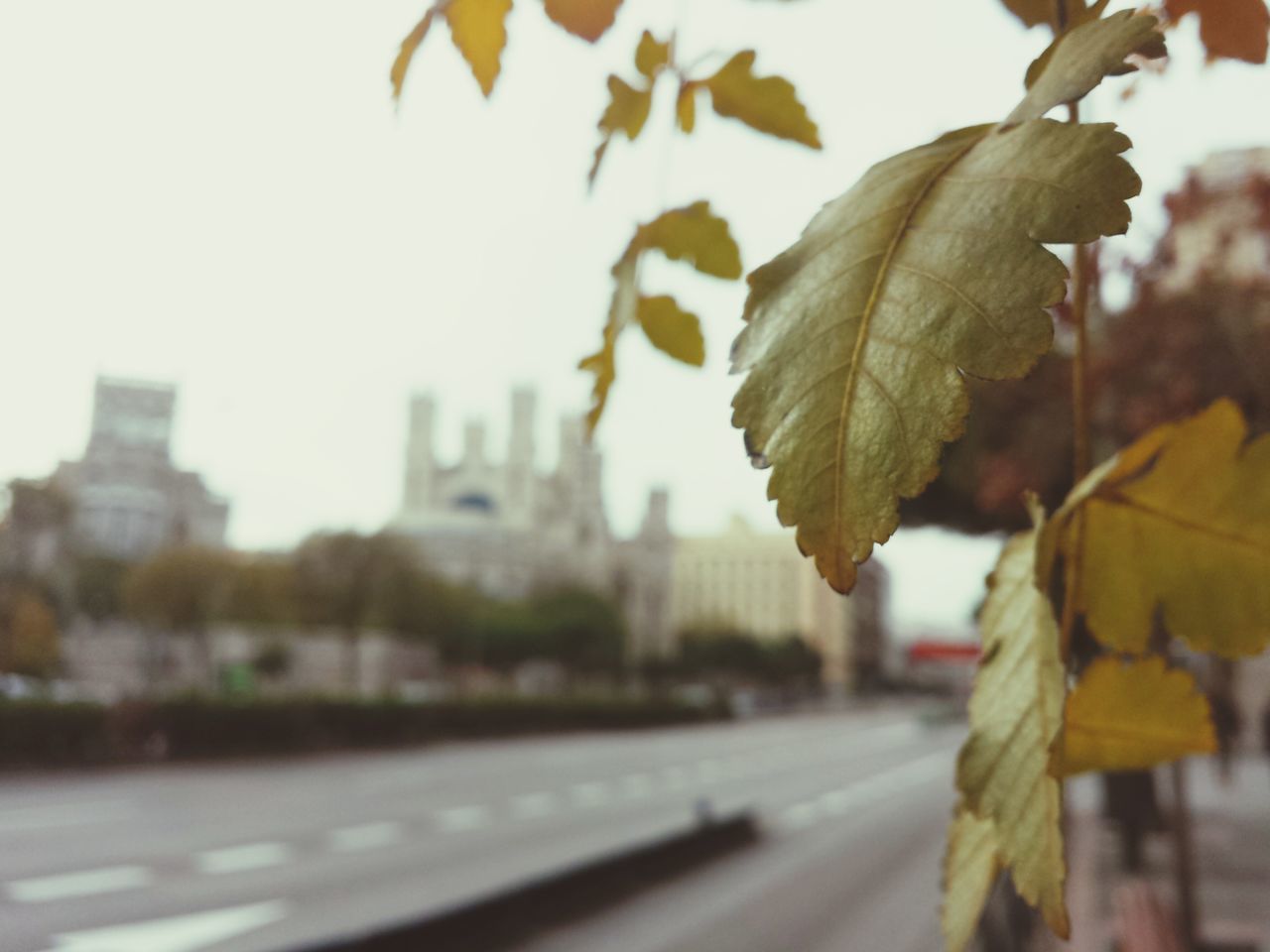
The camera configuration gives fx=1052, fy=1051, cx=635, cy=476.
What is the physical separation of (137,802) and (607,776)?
734 cm

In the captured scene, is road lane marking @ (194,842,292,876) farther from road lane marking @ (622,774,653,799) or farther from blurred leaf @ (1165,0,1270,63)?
blurred leaf @ (1165,0,1270,63)

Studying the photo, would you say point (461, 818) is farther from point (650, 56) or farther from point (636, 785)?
point (650, 56)

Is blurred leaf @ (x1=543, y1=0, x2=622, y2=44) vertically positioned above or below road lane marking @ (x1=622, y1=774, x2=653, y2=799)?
above

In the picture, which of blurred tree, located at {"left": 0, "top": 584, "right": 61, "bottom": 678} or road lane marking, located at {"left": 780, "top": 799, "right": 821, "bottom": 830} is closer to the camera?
road lane marking, located at {"left": 780, "top": 799, "right": 821, "bottom": 830}

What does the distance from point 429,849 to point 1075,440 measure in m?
10.6

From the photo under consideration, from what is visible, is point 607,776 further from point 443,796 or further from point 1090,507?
point 1090,507

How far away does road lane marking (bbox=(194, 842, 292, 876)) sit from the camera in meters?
8.67

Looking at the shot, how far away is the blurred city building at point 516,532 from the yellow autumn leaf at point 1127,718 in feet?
128

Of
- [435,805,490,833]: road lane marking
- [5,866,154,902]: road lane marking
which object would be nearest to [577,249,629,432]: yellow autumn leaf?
[5,866,154,902]: road lane marking

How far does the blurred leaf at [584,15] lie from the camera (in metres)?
0.31

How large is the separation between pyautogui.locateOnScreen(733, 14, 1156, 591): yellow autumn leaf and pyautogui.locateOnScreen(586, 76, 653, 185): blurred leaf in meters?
0.22

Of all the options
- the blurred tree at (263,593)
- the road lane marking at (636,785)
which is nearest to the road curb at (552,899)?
the road lane marking at (636,785)

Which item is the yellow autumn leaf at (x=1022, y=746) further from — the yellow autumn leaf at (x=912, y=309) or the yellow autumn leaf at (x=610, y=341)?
the yellow autumn leaf at (x=610, y=341)

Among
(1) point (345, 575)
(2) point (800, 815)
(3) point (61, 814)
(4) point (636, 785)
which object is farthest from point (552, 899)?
(1) point (345, 575)
